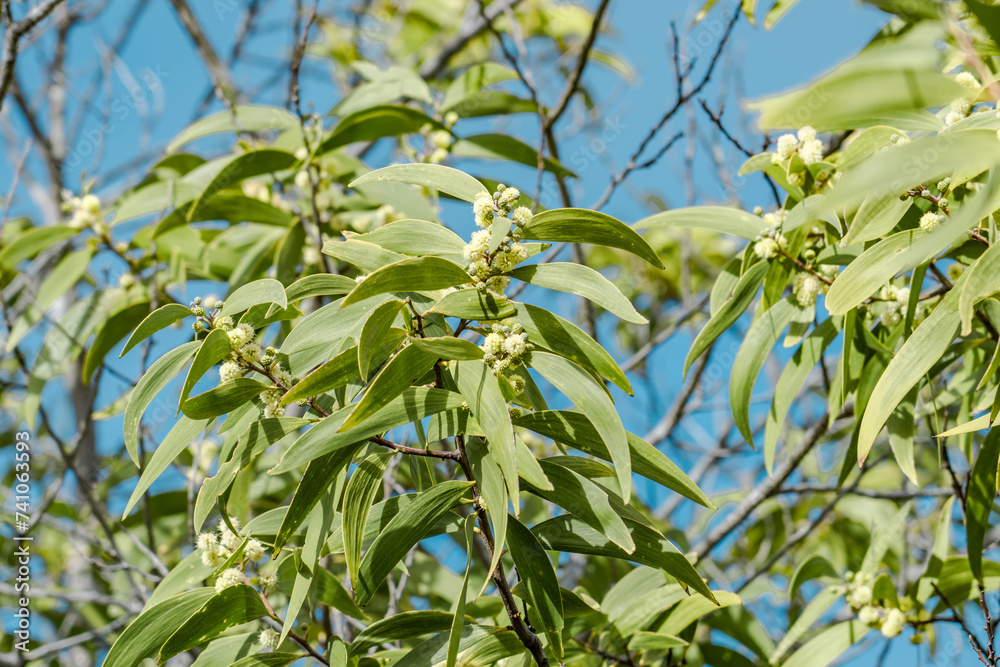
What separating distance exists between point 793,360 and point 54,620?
3.16 metres

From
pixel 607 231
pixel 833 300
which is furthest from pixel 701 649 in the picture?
pixel 607 231

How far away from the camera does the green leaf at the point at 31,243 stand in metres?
2.03

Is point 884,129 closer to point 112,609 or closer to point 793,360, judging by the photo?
point 793,360

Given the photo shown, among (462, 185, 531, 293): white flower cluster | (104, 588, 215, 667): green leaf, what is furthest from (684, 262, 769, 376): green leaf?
(104, 588, 215, 667): green leaf

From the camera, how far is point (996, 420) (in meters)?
1.03

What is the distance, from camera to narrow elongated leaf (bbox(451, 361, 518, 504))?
2.69 ft

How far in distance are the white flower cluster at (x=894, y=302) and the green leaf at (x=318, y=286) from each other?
981 mm

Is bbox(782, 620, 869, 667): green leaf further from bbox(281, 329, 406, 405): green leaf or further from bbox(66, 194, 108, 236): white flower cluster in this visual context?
bbox(66, 194, 108, 236): white flower cluster

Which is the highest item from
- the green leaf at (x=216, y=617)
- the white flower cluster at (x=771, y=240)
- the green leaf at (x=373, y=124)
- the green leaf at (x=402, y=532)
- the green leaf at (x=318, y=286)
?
the green leaf at (x=373, y=124)

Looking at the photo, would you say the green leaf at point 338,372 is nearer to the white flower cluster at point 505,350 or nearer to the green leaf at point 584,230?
the white flower cluster at point 505,350

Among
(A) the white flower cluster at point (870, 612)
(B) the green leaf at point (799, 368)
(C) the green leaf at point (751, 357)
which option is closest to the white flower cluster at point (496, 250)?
(C) the green leaf at point (751, 357)

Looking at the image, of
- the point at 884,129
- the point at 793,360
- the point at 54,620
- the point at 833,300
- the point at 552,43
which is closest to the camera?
the point at 833,300

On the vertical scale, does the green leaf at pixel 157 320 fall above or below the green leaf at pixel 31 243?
below

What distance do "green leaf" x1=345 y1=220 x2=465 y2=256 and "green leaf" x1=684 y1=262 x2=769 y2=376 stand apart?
542 millimetres
